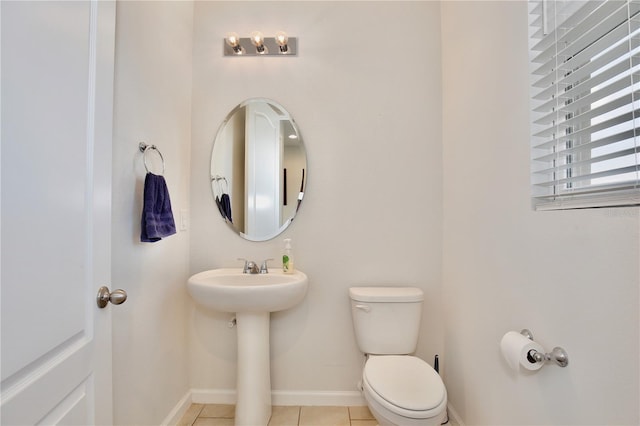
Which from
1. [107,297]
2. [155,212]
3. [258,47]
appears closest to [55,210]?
[107,297]

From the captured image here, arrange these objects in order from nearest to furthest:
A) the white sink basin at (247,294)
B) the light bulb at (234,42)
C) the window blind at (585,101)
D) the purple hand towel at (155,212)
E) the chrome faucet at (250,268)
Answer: the window blind at (585,101)
the purple hand towel at (155,212)
the white sink basin at (247,294)
the chrome faucet at (250,268)
the light bulb at (234,42)

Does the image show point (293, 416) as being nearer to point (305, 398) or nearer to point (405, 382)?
point (305, 398)

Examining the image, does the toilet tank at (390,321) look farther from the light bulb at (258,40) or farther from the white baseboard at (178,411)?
the light bulb at (258,40)

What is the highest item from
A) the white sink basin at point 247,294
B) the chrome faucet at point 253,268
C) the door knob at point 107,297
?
the door knob at point 107,297

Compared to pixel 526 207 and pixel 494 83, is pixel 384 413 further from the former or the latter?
pixel 494 83

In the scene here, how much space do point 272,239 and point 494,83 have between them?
139 centimetres

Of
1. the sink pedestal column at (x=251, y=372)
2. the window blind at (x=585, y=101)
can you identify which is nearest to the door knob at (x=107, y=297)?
the sink pedestal column at (x=251, y=372)

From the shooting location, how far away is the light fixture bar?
A: 70.7 inches

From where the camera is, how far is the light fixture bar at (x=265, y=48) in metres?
1.79

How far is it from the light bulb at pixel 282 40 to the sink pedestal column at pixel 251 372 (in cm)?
158

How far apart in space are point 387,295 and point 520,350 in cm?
70

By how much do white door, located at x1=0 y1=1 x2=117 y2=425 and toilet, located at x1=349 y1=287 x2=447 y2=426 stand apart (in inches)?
38.9

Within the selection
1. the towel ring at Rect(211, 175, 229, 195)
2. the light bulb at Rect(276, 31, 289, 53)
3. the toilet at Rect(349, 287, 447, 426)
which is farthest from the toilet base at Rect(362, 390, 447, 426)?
the light bulb at Rect(276, 31, 289, 53)

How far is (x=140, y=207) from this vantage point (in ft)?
4.21
